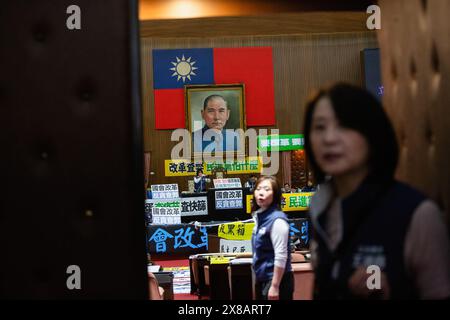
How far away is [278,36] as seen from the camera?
10648 mm

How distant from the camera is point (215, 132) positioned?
10812 millimetres

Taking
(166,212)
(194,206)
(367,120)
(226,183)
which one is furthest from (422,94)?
(226,183)

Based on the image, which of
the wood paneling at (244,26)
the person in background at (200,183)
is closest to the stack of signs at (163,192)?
the person in background at (200,183)

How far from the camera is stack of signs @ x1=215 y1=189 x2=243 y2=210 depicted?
7701mm

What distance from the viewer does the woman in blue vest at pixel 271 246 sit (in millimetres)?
2412

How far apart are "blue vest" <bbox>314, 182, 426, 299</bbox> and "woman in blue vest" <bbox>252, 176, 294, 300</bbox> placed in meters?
1.38

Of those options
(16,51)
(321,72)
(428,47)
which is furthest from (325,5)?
(321,72)

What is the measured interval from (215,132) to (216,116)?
1.04 ft

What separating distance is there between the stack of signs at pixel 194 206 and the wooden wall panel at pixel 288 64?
9.55 feet

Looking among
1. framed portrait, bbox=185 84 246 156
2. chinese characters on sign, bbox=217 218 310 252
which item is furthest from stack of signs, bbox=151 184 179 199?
chinese characters on sign, bbox=217 218 310 252

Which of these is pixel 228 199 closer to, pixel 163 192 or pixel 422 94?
pixel 163 192

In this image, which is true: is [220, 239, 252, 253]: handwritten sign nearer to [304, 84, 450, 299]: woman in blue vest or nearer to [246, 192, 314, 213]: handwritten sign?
[246, 192, 314, 213]: handwritten sign

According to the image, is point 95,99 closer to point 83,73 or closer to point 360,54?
point 83,73
